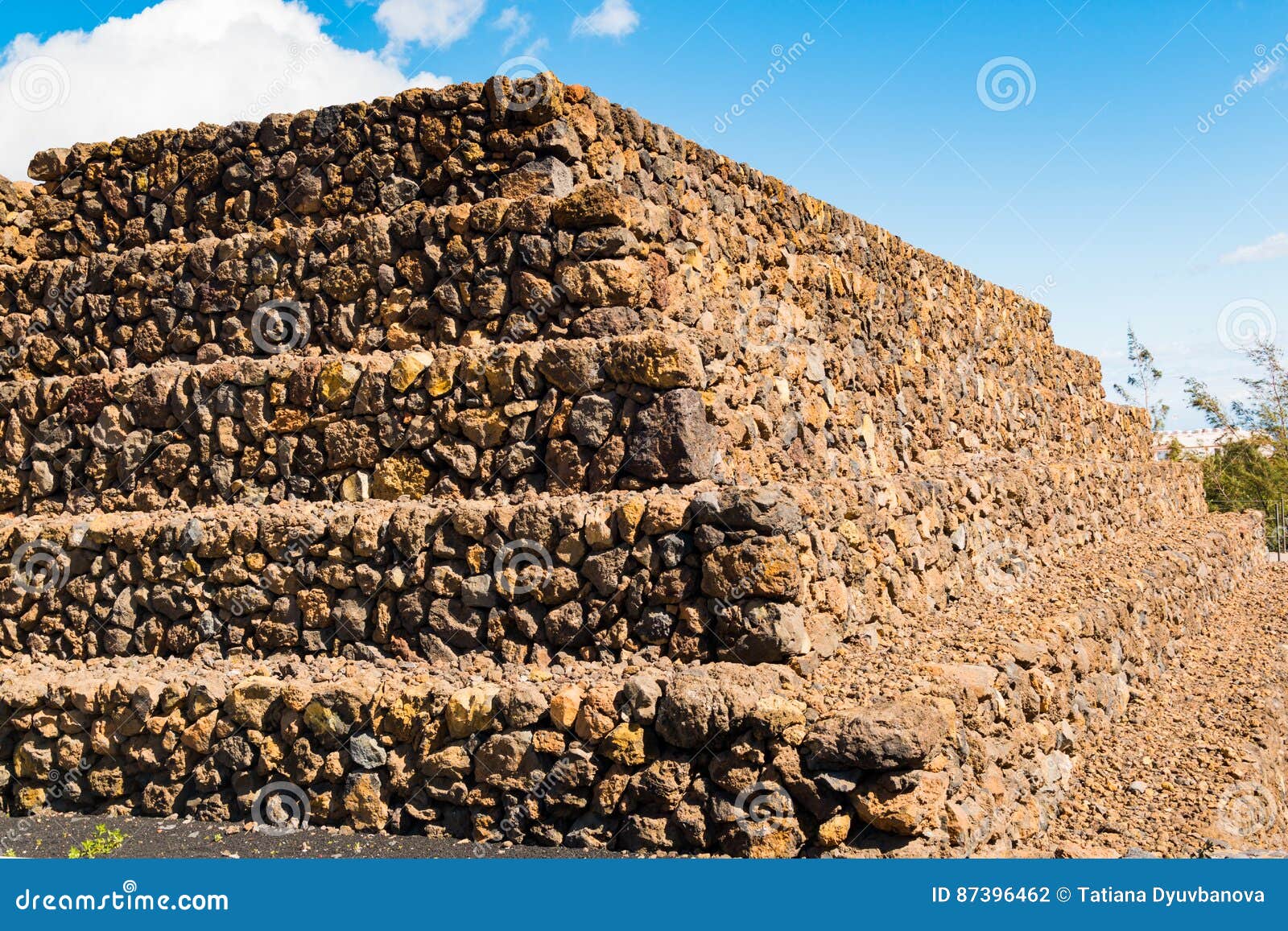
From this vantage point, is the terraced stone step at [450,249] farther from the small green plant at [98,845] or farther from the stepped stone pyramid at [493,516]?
the small green plant at [98,845]

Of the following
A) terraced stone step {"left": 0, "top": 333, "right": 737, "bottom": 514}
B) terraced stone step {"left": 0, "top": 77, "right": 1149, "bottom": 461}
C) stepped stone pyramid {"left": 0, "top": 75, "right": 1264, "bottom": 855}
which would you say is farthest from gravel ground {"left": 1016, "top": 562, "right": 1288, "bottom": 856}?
terraced stone step {"left": 0, "top": 77, "right": 1149, "bottom": 461}

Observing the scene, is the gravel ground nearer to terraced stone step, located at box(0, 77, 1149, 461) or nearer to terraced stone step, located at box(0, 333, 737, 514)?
terraced stone step, located at box(0, 333, 737, 514)

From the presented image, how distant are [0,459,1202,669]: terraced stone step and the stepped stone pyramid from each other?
21 millimetres

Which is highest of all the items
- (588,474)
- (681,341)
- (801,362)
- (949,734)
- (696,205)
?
(696,205)

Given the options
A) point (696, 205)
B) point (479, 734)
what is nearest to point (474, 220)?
point (696, 205)

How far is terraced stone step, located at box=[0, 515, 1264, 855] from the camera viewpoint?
16.2 feet

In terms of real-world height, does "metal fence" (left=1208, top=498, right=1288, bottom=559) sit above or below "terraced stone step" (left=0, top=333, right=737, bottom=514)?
above

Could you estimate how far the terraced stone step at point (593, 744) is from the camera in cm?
495

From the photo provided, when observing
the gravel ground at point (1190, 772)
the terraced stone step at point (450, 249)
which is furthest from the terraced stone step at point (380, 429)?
the gravel ground at point (1190, 772)

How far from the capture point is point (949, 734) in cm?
521

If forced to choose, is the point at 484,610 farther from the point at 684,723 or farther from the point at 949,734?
the point at 949,734

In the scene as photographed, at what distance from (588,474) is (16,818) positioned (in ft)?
12.3

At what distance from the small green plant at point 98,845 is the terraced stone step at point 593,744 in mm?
384

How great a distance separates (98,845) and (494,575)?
2.28 meters
